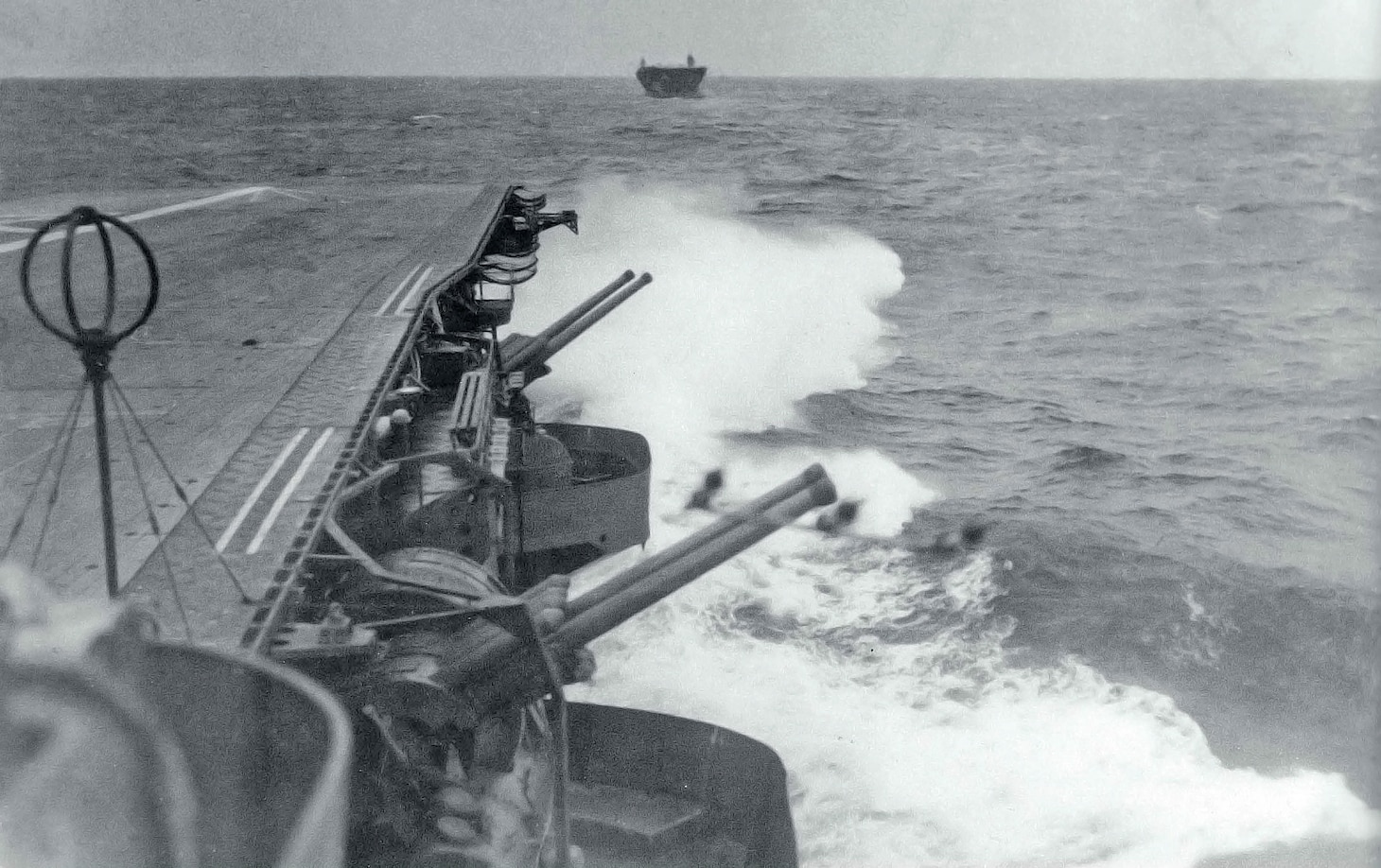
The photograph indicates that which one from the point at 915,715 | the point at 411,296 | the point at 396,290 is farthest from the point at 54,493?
the point at 396,290

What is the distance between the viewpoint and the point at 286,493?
10219 millimetres

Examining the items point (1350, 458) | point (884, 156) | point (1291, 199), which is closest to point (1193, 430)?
point (1350, 458)

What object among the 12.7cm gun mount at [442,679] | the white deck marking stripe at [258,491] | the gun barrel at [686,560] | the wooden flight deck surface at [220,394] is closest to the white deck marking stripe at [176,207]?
the wooden flight deck surface at [220,394]

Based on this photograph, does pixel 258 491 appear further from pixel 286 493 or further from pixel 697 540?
pixel 697 540

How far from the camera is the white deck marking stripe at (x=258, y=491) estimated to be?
9.18 m

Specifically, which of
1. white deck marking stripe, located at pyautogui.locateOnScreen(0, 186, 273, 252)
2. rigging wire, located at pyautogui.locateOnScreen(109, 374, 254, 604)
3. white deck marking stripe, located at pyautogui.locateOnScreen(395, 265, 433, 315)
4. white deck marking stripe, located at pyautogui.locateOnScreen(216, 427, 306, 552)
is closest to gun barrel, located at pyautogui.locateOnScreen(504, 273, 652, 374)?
white deck marking stripe, located at pyautogui.locateOnScreen(395, 265, 433, 315)

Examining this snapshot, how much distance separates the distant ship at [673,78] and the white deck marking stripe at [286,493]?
10666 centimetres

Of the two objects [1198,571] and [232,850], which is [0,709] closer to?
[232,850]

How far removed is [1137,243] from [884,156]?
87.4 ft

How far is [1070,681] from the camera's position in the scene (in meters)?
18.7

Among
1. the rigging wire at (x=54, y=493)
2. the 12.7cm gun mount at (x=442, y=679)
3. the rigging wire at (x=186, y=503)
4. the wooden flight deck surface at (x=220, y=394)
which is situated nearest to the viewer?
the 12.7cm gun mount at (x=442, y=679)

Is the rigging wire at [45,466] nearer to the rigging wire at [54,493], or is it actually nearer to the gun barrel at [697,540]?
the rigging wire at [54,493]

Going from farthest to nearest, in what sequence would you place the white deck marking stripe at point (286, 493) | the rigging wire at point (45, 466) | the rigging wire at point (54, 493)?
the white deck marking stripe at point (286, 493), the rigging wire at point (45, 466), the rigging wire at point (54, 493)

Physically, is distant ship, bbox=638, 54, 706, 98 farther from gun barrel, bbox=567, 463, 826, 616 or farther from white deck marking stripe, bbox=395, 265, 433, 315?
gun barrel, bbox=567, 463, 826, 616
